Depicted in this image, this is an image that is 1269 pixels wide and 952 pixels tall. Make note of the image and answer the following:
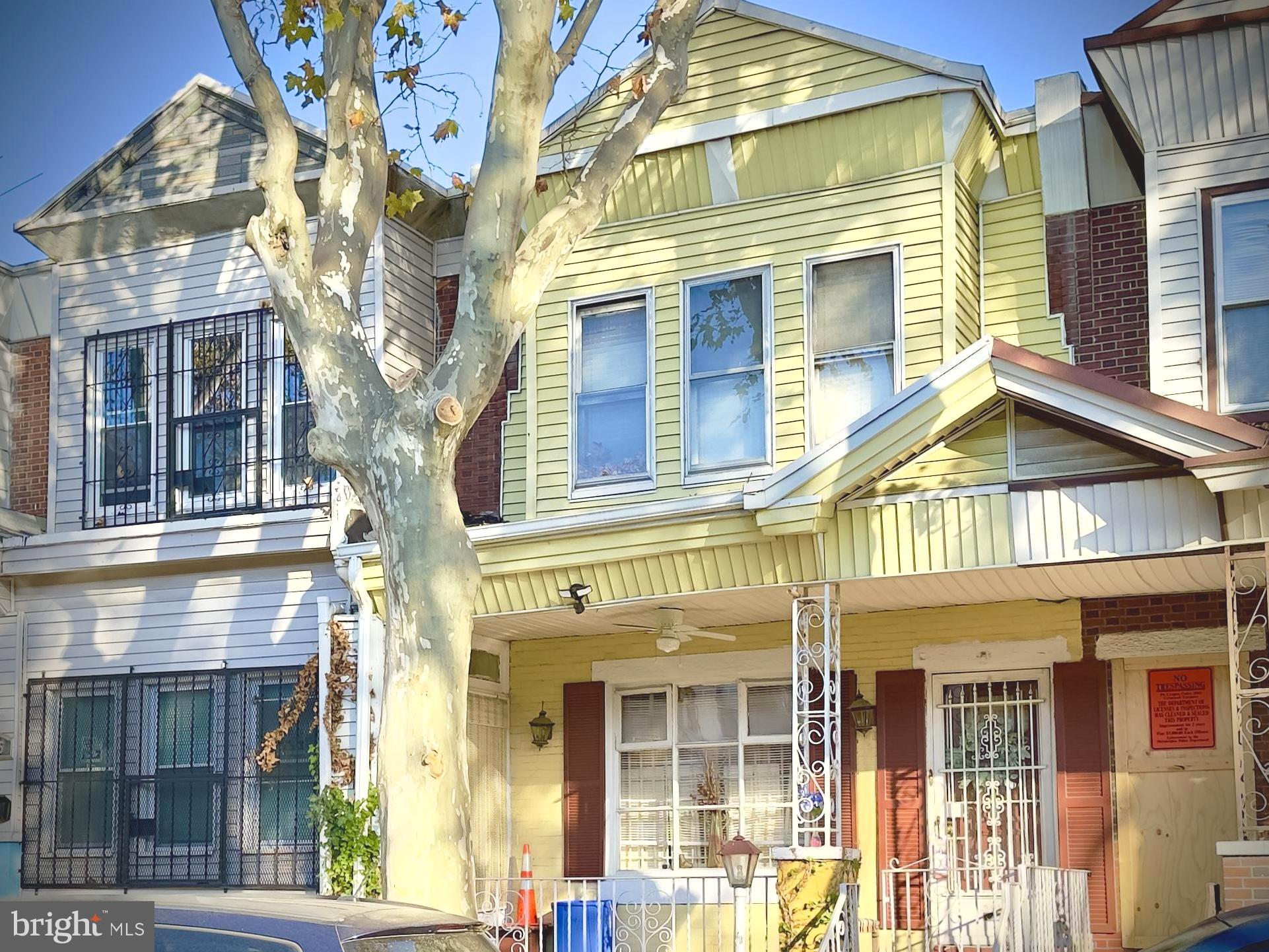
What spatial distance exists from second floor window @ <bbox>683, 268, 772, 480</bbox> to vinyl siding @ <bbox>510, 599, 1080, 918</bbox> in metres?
1.58

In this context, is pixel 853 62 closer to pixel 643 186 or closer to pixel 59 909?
pixel 643 186

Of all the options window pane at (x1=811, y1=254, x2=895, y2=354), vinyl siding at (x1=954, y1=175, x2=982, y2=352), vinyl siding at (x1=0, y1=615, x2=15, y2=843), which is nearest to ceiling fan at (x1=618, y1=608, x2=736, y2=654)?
window pane at (x1=811, y1=254, x2=895, y2=354)

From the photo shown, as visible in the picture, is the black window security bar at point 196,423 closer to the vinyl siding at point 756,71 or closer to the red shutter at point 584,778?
the red shutter at point 584,778

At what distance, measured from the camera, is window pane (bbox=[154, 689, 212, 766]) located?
14719 millimetres

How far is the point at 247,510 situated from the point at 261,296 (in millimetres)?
2159

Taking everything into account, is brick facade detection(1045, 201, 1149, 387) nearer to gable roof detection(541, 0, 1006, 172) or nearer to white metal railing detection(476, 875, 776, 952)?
gable roof detection(541, 0, 1006, 172)

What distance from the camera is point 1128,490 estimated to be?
33.6ft

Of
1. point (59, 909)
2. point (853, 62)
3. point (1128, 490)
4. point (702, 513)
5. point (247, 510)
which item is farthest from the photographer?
point (247, 510)

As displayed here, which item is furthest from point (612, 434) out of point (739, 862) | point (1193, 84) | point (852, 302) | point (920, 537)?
point (1193, 84)

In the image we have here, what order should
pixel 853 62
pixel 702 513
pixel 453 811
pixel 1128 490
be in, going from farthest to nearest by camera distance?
pixel 853 62, pixel 702 513, pixel 1128 490, pixel 453 811

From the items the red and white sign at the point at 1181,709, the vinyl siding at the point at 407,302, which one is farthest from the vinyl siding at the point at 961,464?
the vinyl siding at the point at 407,302

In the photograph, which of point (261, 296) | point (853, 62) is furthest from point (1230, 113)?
point (261, 296)

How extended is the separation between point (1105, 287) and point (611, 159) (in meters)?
4.62

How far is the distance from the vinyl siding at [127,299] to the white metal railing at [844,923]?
820cm
